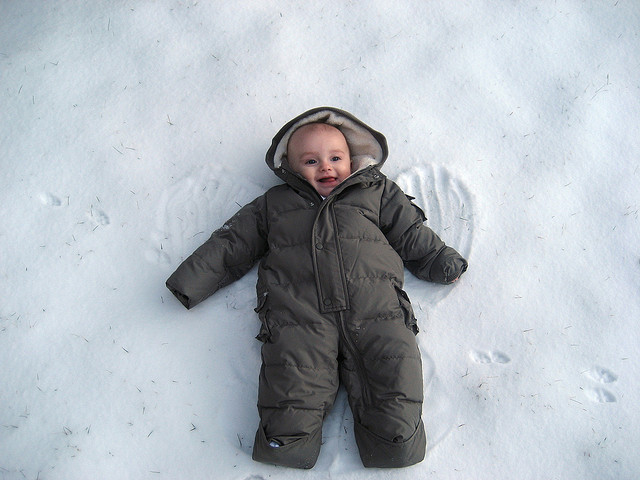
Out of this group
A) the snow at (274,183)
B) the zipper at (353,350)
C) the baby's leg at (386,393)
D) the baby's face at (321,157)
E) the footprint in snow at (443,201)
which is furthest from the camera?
the footprint in snow at (443,201)

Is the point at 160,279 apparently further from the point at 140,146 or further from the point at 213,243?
the point at 140,146

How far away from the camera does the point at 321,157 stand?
2.73m

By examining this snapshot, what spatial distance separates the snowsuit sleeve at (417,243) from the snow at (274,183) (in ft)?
0.50

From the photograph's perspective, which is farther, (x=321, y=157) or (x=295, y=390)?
(x=321, y=157)

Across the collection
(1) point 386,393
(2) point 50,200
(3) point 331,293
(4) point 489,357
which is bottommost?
(4) point 489,357

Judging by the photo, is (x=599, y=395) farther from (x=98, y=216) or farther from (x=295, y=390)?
(x=98, y=216)

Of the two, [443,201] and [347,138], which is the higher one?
[347,138]

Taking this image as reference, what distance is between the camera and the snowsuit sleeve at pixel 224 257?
8.70 feet

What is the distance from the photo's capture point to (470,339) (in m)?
2.78

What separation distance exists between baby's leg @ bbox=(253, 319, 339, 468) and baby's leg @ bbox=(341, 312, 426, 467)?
121mm

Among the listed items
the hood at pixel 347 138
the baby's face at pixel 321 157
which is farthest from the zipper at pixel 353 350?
the hood at pixel 347 138

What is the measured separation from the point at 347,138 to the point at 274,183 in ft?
1.64

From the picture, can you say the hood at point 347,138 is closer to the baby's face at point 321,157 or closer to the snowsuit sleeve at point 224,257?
the baby's face at point 321,157

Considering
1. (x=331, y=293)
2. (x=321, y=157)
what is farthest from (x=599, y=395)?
(x=321, y=157)
